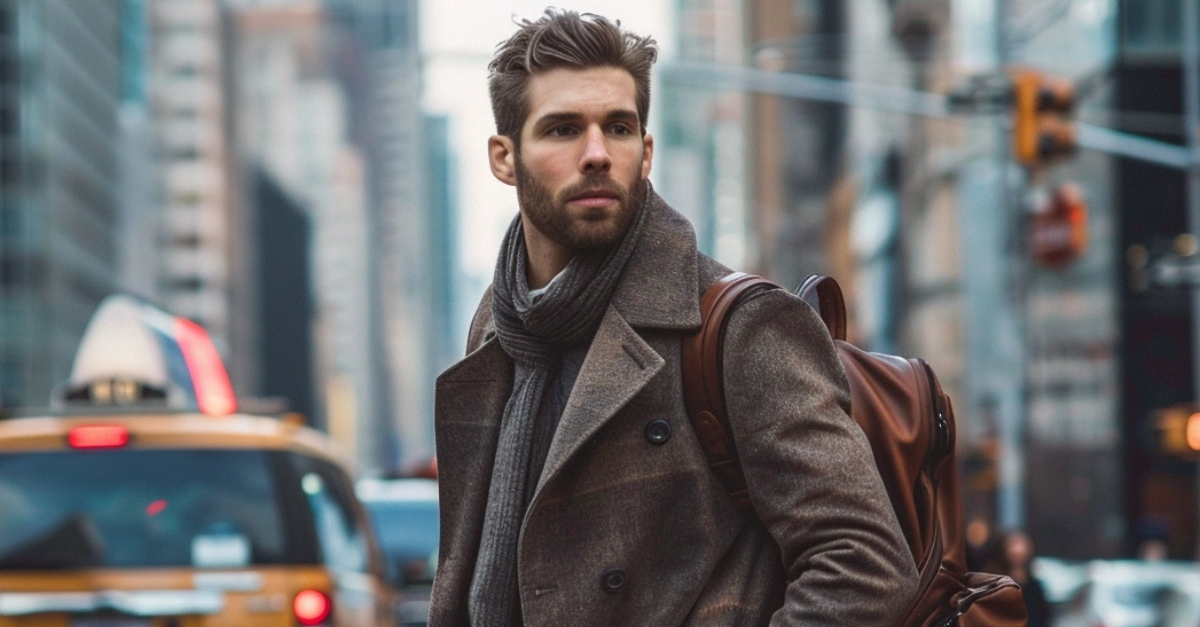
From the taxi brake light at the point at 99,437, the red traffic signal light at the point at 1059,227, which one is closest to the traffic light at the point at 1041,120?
the red traffic signal light at the point at 1059,227

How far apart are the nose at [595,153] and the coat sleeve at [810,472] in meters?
0.31

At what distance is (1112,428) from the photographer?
2973cm

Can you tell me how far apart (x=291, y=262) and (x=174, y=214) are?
779 inches

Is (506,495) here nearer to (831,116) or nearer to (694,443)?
(694,443)

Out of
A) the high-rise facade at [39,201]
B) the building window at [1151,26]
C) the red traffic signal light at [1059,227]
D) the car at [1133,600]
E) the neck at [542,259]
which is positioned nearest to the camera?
the neck at [542,259]

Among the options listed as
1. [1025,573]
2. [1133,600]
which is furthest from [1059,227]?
[1025,573]

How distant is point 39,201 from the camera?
268ft

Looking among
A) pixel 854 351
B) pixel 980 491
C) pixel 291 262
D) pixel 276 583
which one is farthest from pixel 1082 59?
pixel 291 262

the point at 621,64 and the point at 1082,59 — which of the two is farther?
the point at 1082,59

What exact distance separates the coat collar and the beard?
59 millimetres

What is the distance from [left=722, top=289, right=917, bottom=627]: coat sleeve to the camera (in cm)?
273

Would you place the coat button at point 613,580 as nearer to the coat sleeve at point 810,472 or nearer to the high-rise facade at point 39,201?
the coat sleeve at point 810,472

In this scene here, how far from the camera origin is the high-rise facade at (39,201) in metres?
80.6

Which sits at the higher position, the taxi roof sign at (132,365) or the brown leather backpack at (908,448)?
the brown leather backpack at (908,448)
